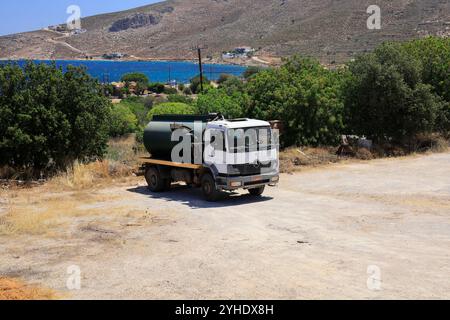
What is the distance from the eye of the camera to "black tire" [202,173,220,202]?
16.4m

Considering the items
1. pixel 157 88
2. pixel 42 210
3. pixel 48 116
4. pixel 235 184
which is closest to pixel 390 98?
pixel 235 184

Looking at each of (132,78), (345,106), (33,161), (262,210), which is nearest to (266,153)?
(262,210)

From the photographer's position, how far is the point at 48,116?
2003cm

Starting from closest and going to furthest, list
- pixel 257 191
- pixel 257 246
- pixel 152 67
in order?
pixel 257 246 → pixel 257 191 → pixel 152 67

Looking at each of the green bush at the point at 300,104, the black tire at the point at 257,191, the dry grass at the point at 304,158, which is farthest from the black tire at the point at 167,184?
the green bush at the point at 300,104

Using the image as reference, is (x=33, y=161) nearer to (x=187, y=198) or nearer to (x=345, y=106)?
(x=187, y=198)

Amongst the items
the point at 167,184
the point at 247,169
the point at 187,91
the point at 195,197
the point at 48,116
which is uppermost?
the point at 48,116

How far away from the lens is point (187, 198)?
1738 cm

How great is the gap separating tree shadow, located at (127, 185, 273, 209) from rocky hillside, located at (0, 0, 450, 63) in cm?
6234

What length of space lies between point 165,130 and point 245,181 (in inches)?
135

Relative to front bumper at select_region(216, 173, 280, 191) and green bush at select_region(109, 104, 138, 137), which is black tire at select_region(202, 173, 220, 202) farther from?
green bush at select_region(109, 104, 138, 137)

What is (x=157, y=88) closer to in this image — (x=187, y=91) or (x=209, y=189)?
(x=187, y=91)

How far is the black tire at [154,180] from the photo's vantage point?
59.7 feet

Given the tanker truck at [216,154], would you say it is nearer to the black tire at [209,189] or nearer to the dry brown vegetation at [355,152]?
the black tire at [209,189]
